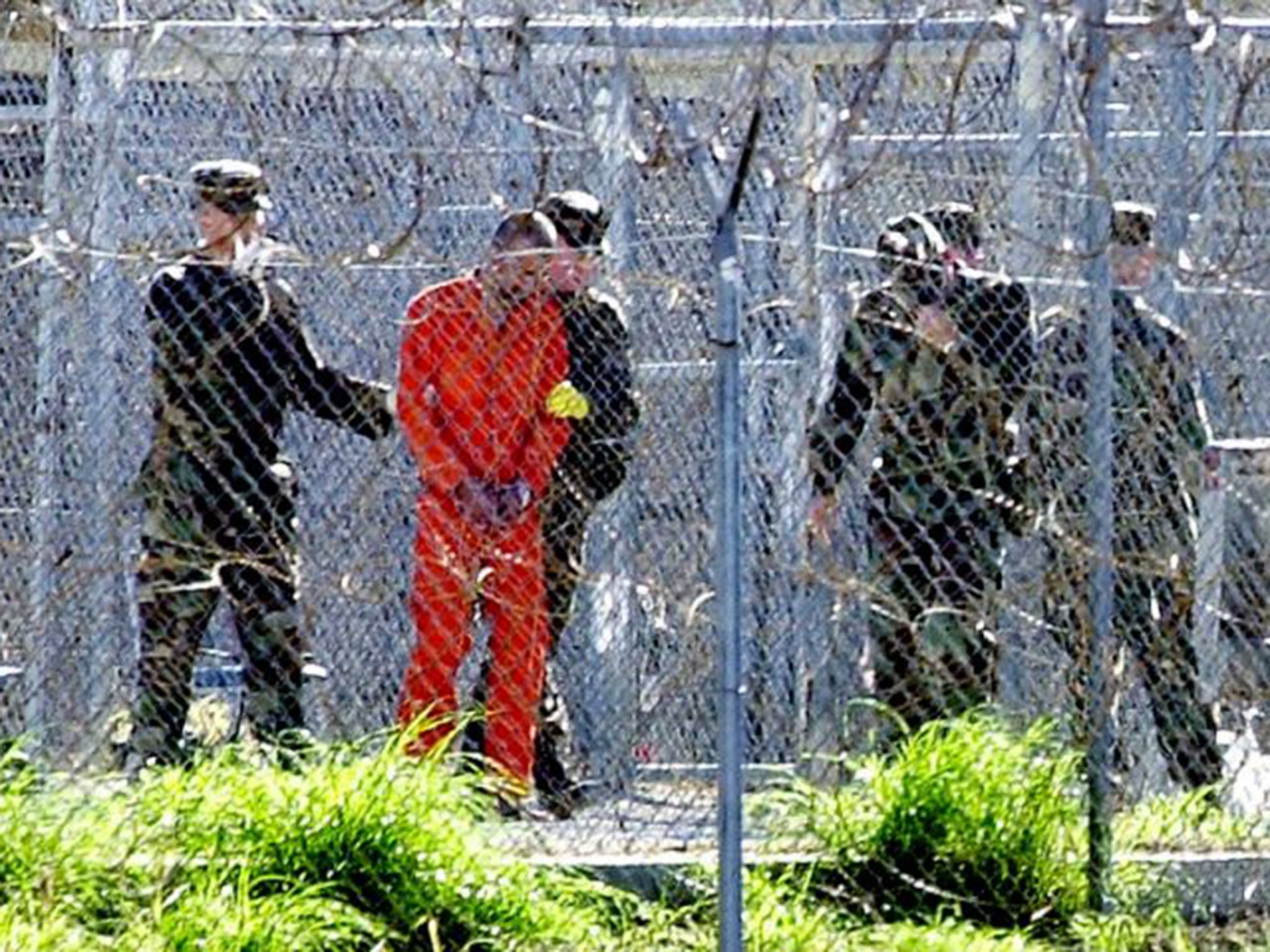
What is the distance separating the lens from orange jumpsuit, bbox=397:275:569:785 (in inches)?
275

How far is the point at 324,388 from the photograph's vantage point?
7.17 metres

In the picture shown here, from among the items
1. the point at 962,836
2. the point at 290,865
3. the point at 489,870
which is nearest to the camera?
the point at 290,865

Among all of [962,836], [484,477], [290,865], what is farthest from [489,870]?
[484,477]

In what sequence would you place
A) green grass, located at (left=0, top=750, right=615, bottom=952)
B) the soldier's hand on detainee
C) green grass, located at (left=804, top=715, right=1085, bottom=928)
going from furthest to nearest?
the soldier's hand on detainee < green grass, located at (left=804, top=715, right=1085, bottom=928) < green grass, located at (left=0, top=750, right=615, bottom=952)

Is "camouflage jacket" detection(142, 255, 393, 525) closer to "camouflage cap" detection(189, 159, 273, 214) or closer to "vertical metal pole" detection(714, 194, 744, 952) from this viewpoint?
"camouflage cap" detection(189, 159, 273, 214)

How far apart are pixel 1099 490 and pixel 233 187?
220cm

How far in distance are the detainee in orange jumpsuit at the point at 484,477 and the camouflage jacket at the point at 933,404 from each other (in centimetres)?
70

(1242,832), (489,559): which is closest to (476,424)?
(489,559)

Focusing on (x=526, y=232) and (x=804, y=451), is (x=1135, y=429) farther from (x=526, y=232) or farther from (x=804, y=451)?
(x=526, y=232)

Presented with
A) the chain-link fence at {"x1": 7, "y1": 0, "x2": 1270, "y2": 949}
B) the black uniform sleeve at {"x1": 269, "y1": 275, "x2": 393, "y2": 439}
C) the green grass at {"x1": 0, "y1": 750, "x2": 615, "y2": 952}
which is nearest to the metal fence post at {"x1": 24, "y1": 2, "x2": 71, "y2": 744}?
the chain-link fence at {"x1": 7, "y1": 0, "x2": 1270, "y2": 949}

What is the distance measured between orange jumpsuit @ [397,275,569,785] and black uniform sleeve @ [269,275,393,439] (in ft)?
0.43

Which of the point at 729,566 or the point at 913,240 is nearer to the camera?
the point at 729,566

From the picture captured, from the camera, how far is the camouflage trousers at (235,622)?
23.1 feet

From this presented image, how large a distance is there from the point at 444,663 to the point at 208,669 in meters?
0.83
